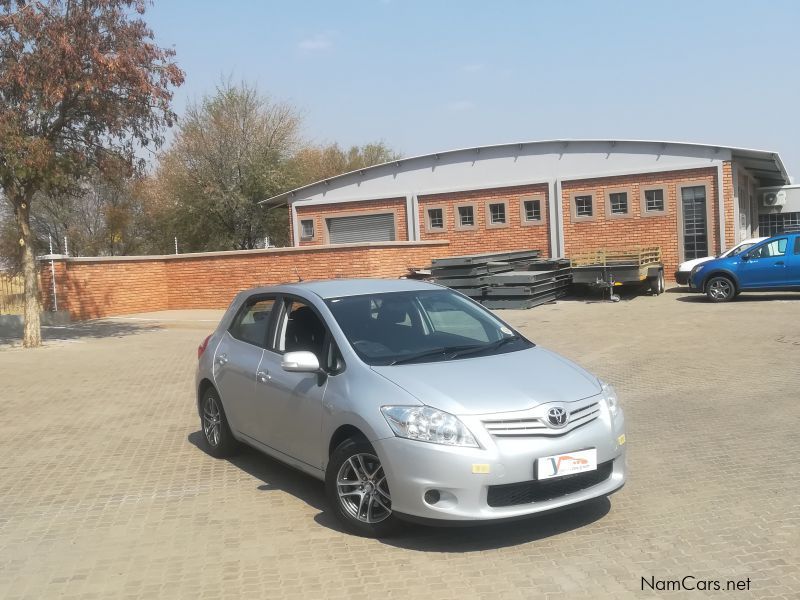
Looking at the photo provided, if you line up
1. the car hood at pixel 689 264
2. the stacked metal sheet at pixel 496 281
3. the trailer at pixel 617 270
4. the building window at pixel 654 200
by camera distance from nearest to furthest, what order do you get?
the stacked metal sheet at pixel 496 281 < the trailer at pixel 617 270 < the car hood at pixel 689 264 < the building window at pixel 654 200

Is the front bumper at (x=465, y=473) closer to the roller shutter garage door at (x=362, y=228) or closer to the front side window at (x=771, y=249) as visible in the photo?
the front side window at (x=771, y=249)

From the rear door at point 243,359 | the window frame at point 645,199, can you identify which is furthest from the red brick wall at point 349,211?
the rear door at point 243,359

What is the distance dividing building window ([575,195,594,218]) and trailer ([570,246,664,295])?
388 cm

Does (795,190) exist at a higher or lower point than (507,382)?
higher

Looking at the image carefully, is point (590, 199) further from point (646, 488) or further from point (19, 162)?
point (646, 488)

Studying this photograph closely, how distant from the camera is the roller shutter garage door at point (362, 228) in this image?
28750 mm

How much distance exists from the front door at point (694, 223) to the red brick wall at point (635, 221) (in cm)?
20

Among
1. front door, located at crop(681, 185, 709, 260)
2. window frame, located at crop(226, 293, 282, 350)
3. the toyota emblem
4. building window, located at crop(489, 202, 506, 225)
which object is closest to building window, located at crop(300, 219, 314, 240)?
building window, located at crop(489, 202, 506, 225)

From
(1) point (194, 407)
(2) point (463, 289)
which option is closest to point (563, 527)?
(1) point (194, 407)

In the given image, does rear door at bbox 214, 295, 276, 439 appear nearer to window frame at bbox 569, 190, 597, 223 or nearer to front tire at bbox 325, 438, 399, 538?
front tire at bbox 325, 438, 399, 538

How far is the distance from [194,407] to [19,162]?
749 centimetres

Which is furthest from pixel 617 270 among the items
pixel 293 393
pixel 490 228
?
pixel 293 393

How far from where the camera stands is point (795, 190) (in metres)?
32.8

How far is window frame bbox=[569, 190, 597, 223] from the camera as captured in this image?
2525 centimetres
